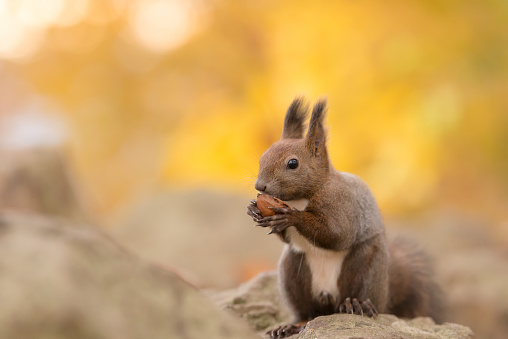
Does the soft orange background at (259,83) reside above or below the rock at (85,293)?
above

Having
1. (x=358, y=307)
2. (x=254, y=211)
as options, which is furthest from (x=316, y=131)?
(x=358, y=307)

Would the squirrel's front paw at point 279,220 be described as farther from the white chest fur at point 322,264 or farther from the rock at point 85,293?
the rock at point 85,293

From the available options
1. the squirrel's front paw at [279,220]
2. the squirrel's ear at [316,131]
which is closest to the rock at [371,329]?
the squirrel's front paw at [279,220]

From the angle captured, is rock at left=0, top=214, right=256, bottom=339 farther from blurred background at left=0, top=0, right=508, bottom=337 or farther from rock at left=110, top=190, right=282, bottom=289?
blurred background at left=0, top=0, right=508, bottom=337

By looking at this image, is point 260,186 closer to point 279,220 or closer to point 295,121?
point 279,220

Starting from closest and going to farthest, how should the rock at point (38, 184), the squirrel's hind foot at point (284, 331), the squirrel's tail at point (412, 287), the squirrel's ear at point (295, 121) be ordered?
the squirrel's hind foot at point (284, 331), the squirrel's ear at point (295, 121), the squirrel's tail at point (412, 287), the rock at point (38, 184)


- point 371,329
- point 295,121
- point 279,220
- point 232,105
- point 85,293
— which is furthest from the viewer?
point 232,105
